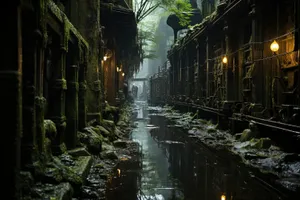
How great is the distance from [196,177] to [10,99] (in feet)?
16.1

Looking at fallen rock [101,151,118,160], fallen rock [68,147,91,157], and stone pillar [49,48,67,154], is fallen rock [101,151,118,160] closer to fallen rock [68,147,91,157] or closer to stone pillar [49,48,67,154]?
fallen rock [68,147,91,157]

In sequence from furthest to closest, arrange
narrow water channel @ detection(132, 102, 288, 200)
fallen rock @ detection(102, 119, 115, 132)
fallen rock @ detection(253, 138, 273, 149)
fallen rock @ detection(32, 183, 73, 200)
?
fallen rock @ detection(102, 119, 115, 132) < fallen rock @ detection(253, 138, 273, 149) < narrow water channel @ detection(132, 102, 288, 200) < fallen rock @ detection(32, 183, 73, 200)

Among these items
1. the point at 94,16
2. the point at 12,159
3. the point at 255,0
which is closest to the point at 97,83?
the point at 94,16

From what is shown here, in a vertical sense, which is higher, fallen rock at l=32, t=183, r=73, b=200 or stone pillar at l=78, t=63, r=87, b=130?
stone pillar at l=78, t=63, r=87, b=130

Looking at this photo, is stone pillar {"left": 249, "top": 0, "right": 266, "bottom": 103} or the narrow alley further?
stone pillar {"left": 249, "top": 0, "right": 266, "bottom": 103}

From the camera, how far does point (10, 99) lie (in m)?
3.72

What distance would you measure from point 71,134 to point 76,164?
1340 millimetres

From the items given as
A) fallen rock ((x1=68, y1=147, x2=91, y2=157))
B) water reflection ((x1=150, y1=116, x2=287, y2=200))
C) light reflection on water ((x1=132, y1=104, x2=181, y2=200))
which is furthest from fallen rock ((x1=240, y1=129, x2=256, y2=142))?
fallen rock ((x1=68, y1=147, x2=91, y2=157))

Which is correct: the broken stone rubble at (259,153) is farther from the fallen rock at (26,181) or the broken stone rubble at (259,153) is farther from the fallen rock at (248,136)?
the fallen rock at (26,181)

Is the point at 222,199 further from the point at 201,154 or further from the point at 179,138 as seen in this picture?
the point at 179,138

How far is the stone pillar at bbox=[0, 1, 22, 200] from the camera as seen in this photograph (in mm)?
3662

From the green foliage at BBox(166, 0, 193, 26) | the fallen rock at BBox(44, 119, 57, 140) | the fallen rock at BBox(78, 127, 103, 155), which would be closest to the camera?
the fallen rock at BBox(44, 119, 57, 140)

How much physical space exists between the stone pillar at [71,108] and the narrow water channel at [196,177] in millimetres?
1938

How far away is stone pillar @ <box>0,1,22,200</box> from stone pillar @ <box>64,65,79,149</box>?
14.6 feet
